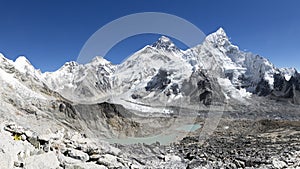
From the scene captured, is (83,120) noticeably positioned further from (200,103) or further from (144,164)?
(200,103)

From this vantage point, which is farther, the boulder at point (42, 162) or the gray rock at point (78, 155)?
the gray rock at point (78, 155)

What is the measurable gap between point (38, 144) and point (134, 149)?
48.2ft

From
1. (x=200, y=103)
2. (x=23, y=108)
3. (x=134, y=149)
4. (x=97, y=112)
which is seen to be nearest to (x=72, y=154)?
(x=134, y=149)

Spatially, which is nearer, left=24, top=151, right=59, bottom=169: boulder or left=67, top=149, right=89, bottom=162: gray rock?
left=24, top=151, right=59, bottom=169: boulder

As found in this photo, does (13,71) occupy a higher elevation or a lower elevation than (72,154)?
higher

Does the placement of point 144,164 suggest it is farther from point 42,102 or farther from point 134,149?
point 42,102

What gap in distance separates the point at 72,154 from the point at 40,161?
337 cm

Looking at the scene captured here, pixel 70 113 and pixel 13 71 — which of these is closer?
pixel 70 113

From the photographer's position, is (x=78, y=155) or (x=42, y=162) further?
(x=78, y=155)

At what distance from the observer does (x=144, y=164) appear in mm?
20344

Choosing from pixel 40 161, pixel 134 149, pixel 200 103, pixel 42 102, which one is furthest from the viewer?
pixel 200 103

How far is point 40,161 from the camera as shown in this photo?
1038 centimetres

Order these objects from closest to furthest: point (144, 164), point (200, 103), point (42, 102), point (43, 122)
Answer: point (144, 164)
point (43, 122)
point (42, 102)
point (200, 103)

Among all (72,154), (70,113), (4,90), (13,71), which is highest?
(13,71)
